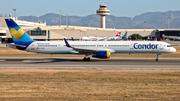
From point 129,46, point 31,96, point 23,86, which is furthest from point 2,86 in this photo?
point 129,46

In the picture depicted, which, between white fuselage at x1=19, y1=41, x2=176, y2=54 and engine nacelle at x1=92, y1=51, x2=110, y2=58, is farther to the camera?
white fuselage at x1=19, y1=41, x2=176, y2=54

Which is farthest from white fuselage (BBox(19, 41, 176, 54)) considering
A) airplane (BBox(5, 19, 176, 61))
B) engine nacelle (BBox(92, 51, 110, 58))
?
engine nacelle (BBox(92, 51, 110, 58))

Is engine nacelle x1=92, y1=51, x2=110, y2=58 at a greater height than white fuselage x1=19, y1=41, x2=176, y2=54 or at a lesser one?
lesser

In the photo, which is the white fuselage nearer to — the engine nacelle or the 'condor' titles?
the 'condor' titles

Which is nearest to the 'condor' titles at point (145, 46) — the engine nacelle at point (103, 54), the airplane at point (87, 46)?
the airplane at point (87, 46)

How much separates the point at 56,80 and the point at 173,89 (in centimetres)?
1147

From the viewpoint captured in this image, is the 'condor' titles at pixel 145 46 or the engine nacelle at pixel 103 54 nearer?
the engine nacelle at pixel 103 54

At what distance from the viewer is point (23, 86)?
856 inches

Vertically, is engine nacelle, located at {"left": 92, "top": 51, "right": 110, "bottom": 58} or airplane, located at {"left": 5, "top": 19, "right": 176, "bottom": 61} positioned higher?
airplane, located at {"left": 5, "top": 19, "right": 176, "bottom": 61}

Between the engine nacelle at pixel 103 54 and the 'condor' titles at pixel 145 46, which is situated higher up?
the 'condor' titles at pixel 145 46

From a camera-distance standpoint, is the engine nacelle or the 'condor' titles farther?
the 'condor' titles

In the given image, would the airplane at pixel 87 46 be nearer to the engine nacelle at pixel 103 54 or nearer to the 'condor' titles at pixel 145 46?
the 'condor' titles at pixel 145 46

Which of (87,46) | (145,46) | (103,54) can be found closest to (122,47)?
(145,46)

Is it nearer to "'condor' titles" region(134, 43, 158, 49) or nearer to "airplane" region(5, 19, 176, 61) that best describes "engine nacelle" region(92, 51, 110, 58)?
"airplane" region(5, 19, 176, 61)
